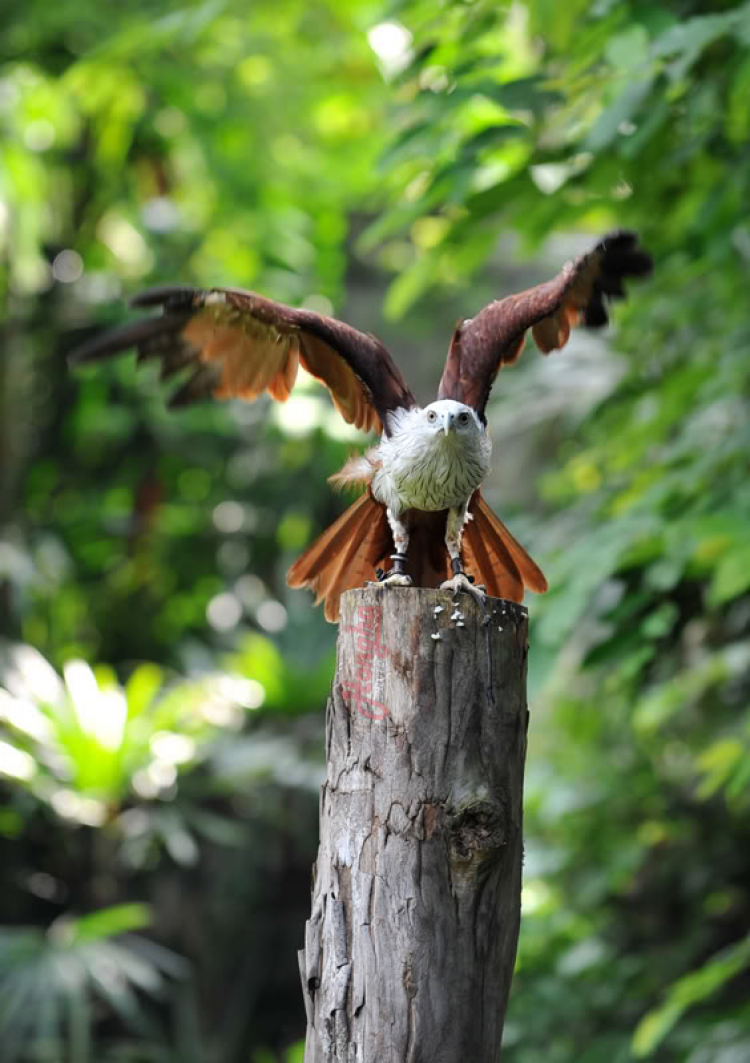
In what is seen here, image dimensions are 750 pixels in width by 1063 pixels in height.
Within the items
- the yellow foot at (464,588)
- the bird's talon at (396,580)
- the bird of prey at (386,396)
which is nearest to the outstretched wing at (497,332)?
the bird of prey at (386,396)

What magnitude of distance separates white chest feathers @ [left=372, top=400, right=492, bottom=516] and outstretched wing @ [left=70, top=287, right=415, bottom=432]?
133 millimetres

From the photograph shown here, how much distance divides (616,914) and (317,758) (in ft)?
5.79

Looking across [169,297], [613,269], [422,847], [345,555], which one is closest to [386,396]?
[345,555]

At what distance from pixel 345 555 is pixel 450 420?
424 millimetres

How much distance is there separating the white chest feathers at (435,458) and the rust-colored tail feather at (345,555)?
11 cm

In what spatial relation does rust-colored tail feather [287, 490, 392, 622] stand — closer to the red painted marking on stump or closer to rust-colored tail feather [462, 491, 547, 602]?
rust-colored tail feather [462, 491, 547, 602]

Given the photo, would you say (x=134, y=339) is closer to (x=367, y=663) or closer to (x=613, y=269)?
(x=367, y=663)

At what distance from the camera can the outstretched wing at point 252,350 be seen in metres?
2.44

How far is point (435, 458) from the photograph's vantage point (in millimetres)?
2275

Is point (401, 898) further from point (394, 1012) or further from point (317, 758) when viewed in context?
point (317, 758)

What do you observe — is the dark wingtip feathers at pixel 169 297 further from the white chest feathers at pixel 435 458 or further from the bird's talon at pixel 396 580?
the bird's talon at pixel 396 580

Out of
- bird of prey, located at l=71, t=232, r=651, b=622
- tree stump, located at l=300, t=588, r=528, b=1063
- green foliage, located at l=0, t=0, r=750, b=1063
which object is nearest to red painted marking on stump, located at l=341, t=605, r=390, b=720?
tree stump, located at l=300, t=588, r=528, b=1063

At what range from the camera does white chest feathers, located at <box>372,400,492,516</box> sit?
7.48ft

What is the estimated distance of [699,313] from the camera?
3.62 meters
